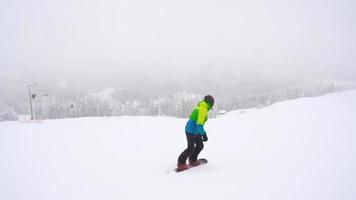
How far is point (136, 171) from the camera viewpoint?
613 cm

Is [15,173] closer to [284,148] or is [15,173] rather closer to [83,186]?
[83,186]

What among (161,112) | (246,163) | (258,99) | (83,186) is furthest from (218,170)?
(258,99)

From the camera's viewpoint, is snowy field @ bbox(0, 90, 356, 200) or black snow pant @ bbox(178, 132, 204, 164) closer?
snowy field @ bbox(0, 90, 356, 200)

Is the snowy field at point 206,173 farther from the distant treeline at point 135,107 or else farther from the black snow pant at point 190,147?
the distant treeline at point 135,107

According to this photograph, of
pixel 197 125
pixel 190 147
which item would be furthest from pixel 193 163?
pixel 197 125

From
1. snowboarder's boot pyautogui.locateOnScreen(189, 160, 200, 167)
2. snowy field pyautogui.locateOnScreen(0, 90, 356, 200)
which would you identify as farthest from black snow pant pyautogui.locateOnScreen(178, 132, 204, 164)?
snowy field pyautogui.locateOnScreen(0, 90, 356, 200)

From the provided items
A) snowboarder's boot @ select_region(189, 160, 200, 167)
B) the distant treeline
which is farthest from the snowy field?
the distant treeline

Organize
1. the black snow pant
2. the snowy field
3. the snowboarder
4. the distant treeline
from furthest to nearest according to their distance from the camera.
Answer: the distant treeline, the black snow pant, the snowboarder, the snowy field

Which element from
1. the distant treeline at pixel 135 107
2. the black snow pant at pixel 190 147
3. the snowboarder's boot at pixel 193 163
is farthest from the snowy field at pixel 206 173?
the distant treeline at pixel 135 107

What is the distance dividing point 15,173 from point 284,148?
7588mm

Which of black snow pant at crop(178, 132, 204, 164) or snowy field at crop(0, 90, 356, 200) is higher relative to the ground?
black snow pant at crop(178, 132, 204, 164)

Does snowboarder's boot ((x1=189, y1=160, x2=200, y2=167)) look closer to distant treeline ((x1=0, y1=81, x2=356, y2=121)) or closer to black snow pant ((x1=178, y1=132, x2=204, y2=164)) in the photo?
black snow pant ((x1=178, y1=132, x2=204, y2=164))

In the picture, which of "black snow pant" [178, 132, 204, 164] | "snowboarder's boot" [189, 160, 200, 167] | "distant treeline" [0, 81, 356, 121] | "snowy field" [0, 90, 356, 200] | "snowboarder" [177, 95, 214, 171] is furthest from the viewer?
"distant treeline" [0, 81, 356, 121]

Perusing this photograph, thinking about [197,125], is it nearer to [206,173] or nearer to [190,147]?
[190,147]
